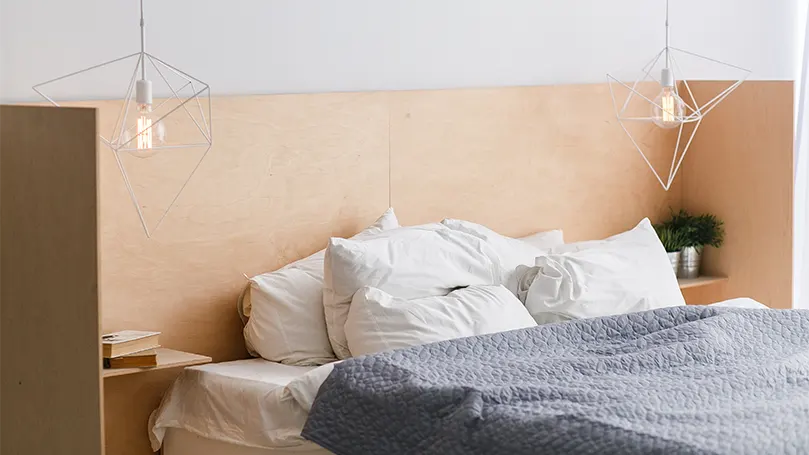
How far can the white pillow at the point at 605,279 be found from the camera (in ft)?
9.97

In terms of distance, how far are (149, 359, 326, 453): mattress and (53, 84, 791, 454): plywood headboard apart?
3.4 inches

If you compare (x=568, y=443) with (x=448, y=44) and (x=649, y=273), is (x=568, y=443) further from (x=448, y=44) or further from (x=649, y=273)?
(x=448, y=44)

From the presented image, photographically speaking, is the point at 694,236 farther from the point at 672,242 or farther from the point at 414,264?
the point at 414,264

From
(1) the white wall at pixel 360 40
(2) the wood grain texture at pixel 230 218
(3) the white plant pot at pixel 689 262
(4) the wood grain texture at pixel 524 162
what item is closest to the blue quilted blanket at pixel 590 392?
(2) the wood grain texture at pixel 230 218

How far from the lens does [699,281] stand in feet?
13.1

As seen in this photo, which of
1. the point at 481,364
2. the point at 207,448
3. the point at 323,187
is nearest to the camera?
the point at 481,364

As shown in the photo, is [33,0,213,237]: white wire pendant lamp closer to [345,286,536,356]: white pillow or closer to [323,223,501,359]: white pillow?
[323,223,501,359]: white pillow

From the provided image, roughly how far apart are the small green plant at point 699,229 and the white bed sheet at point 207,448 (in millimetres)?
1994

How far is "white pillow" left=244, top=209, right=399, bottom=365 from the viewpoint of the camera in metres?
2.76

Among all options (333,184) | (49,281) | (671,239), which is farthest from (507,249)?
(49,281)

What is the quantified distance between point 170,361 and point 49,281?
0.38 metres

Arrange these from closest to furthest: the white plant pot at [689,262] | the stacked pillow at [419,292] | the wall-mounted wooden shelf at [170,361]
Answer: the wall-mounted wooden shelf at [170,361] → the stacked pillow at [419,292] → the white plant pot at [689,262]

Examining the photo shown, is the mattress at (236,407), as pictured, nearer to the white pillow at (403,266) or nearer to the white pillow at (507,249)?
the white pillow at (403,266)

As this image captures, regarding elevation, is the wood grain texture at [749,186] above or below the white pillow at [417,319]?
above
